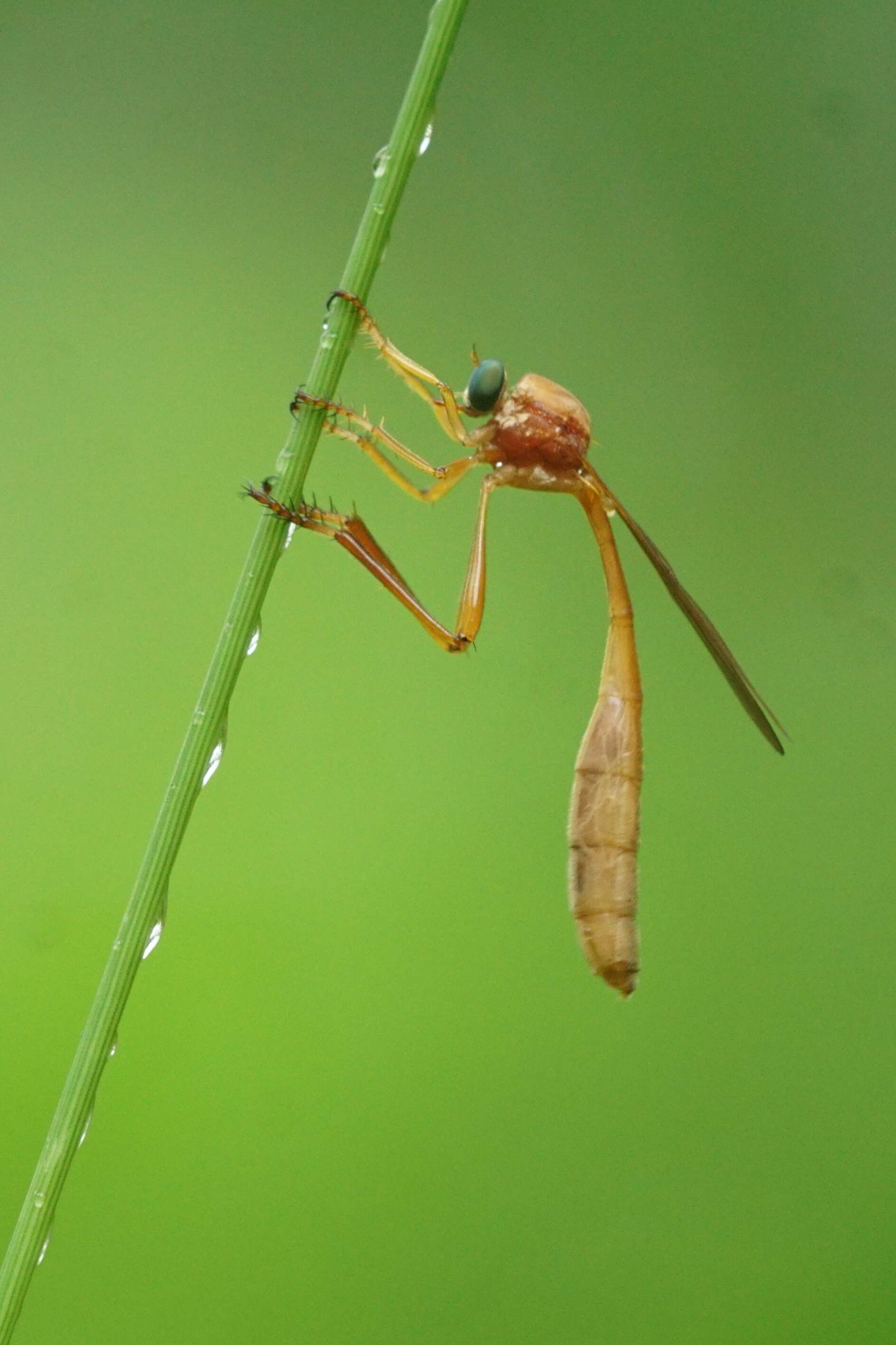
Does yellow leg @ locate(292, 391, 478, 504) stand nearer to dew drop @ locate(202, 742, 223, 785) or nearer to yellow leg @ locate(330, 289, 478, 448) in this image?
yellow leg @ locate(330, 289, 478, 448)

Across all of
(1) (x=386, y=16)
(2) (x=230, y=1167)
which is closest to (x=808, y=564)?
(1) (x=386, y=16)

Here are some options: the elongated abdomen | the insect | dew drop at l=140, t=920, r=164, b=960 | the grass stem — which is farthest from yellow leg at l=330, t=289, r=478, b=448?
dew drop at l=140, t=920, r=164, b=960

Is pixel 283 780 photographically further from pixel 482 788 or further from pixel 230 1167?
pixel 230 1167

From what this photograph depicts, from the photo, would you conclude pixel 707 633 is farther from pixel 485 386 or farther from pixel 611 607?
pixel 485 386

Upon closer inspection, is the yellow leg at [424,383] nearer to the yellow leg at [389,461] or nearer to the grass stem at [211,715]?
the yellow leg at [389,461]

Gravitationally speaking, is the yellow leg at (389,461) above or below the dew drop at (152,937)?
above

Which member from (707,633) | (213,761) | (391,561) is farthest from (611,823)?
(213,761)

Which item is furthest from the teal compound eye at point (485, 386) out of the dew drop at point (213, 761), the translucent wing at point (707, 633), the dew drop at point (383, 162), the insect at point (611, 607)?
the dew drop at point (213, 761)
